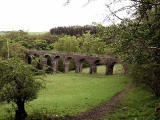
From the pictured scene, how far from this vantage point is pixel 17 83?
11969 millimetres

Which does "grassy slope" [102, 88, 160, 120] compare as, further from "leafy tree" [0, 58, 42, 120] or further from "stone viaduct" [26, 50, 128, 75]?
"stone viaduct" [26, 50, 128, 75]

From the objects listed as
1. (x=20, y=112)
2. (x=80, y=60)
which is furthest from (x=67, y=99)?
(x=80, y=60)

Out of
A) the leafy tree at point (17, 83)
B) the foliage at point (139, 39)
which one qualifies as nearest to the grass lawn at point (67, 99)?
the leafy tree at point (17, 83)

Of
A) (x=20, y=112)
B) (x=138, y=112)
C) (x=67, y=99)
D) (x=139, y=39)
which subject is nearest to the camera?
(x=139, y=39)

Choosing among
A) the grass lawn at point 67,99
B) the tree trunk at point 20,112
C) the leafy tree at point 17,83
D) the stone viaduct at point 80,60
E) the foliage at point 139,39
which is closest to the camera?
the foliage at point 139,39

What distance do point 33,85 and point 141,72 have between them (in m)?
10.1

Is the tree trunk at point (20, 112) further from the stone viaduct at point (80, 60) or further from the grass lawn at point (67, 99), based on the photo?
the stone viaduct at point (80, 60)

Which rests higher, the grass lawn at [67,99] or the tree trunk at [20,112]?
the tree trunk at [20,112]

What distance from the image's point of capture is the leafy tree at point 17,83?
1135 cm

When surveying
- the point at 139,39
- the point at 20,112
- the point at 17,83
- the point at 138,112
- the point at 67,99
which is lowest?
the point at 67,99

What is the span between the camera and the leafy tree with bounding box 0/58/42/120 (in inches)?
447

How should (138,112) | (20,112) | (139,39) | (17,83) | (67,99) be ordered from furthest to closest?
(67,99) < (20,112) < (17,83) < (138,112) < (139,39)

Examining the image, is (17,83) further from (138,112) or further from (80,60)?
(80,60)

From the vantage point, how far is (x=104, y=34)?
29.7 ft
